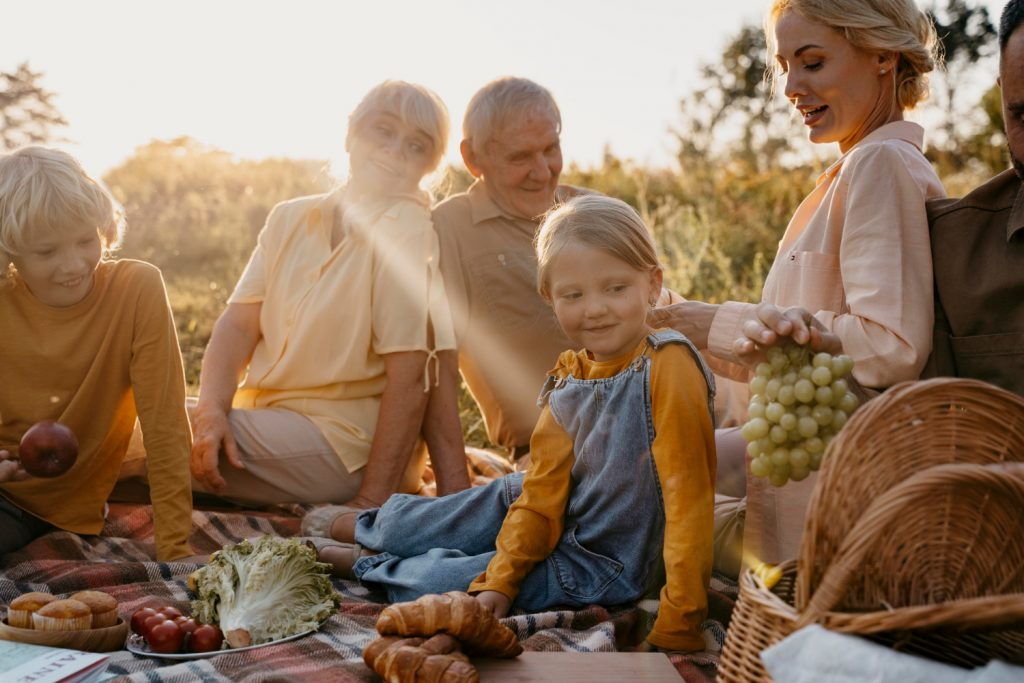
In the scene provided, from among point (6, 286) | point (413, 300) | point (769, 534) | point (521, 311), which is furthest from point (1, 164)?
point (769, 534)

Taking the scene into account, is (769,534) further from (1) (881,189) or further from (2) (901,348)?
(1) (881,189)

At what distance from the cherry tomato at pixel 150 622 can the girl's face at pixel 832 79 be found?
2.51 metres

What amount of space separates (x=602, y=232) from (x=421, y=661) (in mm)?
1306

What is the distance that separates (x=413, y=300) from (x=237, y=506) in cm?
123

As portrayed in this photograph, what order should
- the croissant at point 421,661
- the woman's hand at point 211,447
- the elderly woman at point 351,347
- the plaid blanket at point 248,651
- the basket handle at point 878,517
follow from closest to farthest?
the basket handle at point 878,517 → the croissant at point 421,661 → the plaid blanket at point 248,651 → the woman's hand at point 211,447 → the elderly woman at point 351,347

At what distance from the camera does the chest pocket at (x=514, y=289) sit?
4.66 meters

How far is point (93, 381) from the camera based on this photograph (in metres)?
4.04

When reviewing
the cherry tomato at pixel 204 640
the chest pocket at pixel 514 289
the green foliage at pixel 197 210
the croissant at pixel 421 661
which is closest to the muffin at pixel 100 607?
the cherry tomato at pixel 204 640

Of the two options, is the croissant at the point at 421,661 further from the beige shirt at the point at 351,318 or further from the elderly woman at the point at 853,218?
the beige shirt at the point at 351,318

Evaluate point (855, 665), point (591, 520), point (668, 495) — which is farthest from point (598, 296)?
point (855, 665)

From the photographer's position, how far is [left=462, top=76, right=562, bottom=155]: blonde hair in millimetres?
4496

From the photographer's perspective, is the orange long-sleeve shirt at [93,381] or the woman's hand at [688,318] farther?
the orange long-sleeve shirt at [93,381]

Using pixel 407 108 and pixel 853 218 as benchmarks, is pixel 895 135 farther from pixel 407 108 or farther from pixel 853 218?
pixel 407 108

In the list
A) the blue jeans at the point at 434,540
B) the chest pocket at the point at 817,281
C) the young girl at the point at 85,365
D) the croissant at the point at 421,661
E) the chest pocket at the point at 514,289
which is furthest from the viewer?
the chest pocket at the point at 514,289
